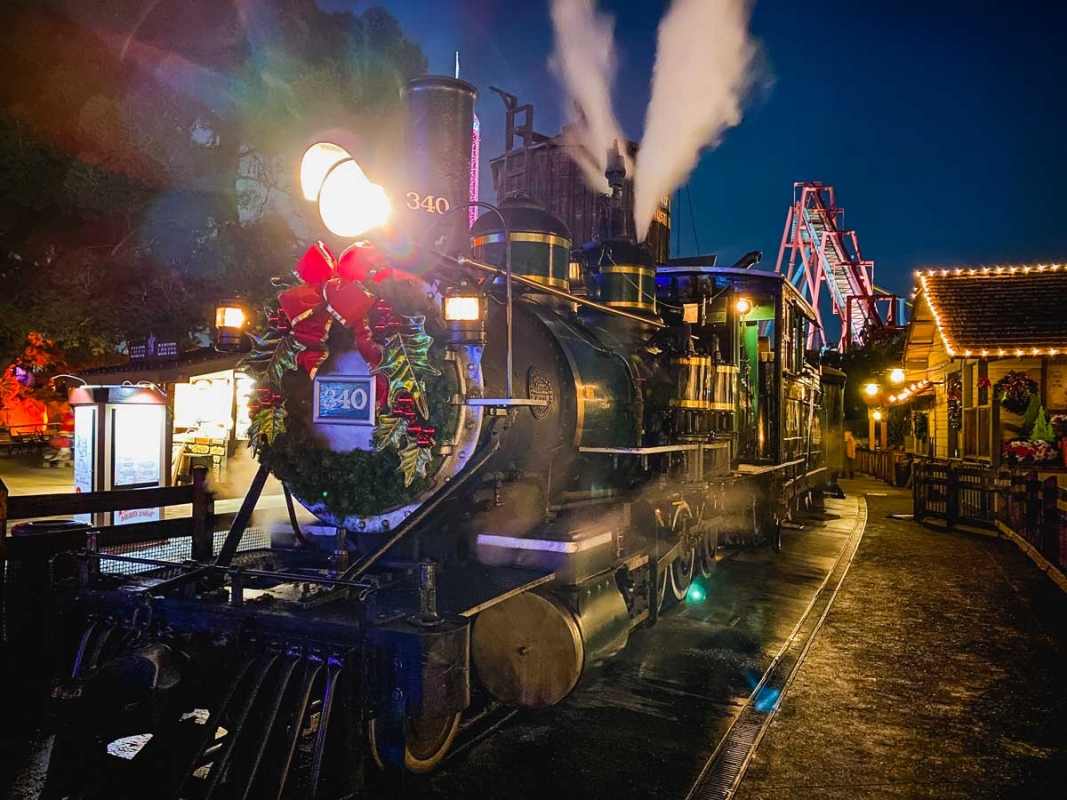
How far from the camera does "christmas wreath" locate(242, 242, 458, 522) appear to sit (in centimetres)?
404

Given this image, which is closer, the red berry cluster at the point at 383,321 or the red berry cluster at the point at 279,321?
the red berry cluster at the point at 383,321

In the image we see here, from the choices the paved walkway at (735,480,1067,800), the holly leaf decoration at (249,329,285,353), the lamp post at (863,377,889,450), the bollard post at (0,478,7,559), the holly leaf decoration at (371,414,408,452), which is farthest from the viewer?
the lamp post at (863,377,889,450)

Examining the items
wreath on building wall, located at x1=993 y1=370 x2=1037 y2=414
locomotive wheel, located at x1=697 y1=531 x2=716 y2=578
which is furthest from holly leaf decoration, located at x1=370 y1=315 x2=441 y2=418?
wreath on building wall, located at x1=993 y1=370 x2=1037 y2=414

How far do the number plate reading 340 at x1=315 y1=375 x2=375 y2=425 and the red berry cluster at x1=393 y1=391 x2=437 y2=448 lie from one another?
211 mm

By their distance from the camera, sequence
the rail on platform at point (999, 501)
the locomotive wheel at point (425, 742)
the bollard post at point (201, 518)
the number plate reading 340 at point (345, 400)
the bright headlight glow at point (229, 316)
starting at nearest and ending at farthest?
the locomotive wheel at point (425, 742) < the number plate reading 340 at point (345, 400) < the bright headlight glow at point (229, 316) < the bollard post at point (201, 518) < the rail on platform at point (999, 501)

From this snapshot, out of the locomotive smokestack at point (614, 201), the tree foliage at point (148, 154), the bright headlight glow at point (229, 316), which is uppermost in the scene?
the tree foliage at point (148, 154)

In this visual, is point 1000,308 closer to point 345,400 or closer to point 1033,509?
point 1033,509

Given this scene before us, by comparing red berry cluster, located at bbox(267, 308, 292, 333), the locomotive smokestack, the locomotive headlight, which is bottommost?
red berry cluster, located at bbox(267, 308, 292, 333)

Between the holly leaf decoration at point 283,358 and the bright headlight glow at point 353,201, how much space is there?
0.69m

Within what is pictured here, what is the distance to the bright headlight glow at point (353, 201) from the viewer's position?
158 inches

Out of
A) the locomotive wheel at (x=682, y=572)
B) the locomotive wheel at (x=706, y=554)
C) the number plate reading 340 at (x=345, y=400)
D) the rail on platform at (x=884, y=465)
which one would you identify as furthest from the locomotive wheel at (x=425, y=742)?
the rail on platform at (x=884, y=465)

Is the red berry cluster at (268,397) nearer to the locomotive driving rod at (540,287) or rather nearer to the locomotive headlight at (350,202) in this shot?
the locomotive headlight at (350,202)

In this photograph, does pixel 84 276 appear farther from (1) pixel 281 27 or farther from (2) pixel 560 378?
(2) pixel 560 378

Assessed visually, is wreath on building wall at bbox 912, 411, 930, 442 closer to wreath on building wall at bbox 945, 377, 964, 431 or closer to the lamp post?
the lamp post
